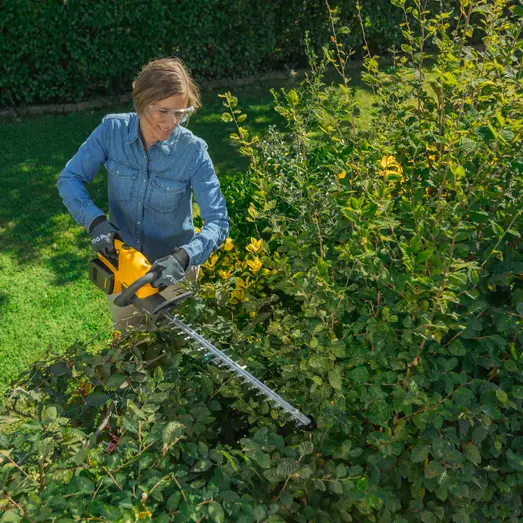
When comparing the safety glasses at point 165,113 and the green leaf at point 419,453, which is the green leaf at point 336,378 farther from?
the safety glasses at point 165,113

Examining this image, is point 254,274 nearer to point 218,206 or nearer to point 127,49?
point 218,206

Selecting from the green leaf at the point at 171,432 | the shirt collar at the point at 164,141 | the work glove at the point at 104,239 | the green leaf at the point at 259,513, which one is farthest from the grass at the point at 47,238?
the green leaf at the point at 259,513

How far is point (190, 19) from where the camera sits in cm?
779

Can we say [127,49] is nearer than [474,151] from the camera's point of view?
No

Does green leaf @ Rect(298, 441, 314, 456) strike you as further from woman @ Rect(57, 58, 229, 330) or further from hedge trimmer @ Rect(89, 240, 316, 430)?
woman @ Rect(57, 58, 229, 330)

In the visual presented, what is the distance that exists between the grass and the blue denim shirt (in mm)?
583

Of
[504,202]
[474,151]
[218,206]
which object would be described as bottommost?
[218,206]

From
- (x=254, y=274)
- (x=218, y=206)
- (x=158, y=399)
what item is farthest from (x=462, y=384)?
(x=218, y=206)

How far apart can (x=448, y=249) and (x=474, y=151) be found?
38 centimetres

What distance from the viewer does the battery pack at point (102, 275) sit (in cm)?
293

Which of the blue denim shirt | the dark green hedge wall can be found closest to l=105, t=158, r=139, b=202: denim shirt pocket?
the blue denim shirt

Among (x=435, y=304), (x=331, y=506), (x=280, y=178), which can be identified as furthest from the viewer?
(x=280, y=178)

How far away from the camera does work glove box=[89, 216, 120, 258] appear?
9.39 ft

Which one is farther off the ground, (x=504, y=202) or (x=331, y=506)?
(x=504, y=202)
